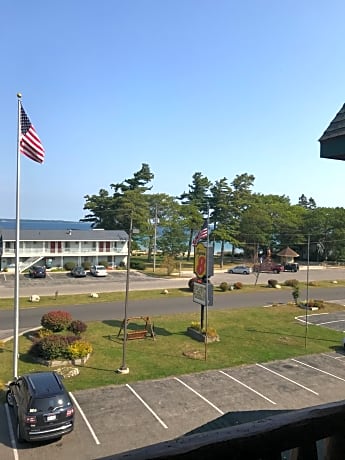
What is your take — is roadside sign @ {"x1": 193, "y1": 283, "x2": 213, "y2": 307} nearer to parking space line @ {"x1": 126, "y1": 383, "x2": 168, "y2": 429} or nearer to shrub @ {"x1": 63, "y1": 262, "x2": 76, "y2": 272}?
parking space line @ {"x1": 126, "y1": 383, "x2": 168, "y2": 429}

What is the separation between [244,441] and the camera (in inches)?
69.7

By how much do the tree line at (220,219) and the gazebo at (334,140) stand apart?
56.4 meters

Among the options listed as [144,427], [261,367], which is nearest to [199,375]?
[261,367]

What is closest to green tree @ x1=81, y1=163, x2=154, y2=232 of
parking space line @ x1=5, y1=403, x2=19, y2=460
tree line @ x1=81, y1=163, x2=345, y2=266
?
tree line @ x1=81, y1=163, x2=345, y2=266

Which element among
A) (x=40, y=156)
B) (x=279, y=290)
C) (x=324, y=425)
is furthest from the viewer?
(x=279, y=290)

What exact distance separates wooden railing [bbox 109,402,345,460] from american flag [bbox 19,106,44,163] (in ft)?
52.5

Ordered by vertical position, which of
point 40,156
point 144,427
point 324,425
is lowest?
point 144,427

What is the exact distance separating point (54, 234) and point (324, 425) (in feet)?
191

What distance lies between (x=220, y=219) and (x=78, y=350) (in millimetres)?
54410

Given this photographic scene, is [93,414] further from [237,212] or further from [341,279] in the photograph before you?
[237,212]

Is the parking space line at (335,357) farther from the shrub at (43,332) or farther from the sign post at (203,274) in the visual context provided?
the shrub at (43,332)

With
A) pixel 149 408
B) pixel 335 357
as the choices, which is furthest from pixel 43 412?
pixel 335 357

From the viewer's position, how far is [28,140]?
16266 mm

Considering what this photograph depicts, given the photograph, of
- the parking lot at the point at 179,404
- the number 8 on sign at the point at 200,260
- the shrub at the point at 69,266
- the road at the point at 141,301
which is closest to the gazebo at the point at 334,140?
the parking lot at the point at 179,404
